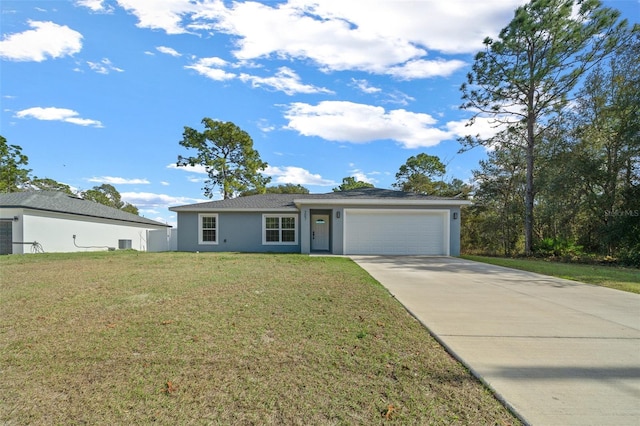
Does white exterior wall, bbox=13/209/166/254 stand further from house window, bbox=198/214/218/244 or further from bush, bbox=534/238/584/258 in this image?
bush, bbox=534/238/584/258

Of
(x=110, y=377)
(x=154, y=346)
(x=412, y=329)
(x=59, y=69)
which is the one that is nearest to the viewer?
(x=110, y=377)

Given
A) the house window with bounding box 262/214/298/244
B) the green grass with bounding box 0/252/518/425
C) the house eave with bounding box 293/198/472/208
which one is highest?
the house eave with bounding box 293/198/472/208

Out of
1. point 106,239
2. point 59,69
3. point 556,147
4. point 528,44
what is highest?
point 528,44

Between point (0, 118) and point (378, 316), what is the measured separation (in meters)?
18.2

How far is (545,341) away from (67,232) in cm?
2235

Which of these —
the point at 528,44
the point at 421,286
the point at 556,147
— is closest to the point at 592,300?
the point at 421,286

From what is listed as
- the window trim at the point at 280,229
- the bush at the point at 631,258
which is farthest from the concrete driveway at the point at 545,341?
the window trim at the point at 280,229

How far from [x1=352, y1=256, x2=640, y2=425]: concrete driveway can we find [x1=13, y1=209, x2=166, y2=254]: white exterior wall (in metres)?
18.3

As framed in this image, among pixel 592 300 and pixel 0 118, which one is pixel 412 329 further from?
pixel 0 118

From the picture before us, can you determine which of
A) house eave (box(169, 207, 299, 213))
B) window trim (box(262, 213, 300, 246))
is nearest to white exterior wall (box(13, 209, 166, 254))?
house eave (box(169, 207, 299, 213))

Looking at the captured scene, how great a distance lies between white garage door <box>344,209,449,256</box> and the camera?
50.2ft

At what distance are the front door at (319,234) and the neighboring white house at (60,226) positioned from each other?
36.1ft

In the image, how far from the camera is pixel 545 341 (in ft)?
12.5

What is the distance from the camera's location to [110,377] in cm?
280
